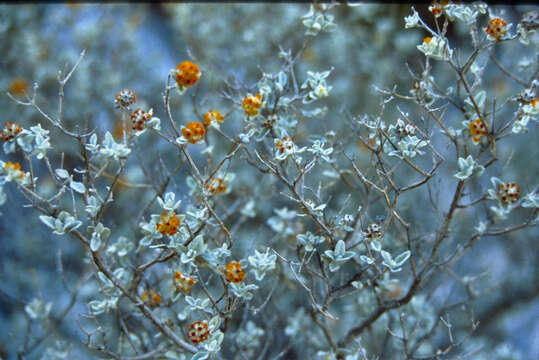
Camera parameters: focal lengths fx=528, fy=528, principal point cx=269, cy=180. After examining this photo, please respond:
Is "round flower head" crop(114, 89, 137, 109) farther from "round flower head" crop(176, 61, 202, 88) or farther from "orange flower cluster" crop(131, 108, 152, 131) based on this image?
"round flower head" crop(176, 61, 202, 88)

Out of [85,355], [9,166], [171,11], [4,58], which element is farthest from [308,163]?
[171,11]

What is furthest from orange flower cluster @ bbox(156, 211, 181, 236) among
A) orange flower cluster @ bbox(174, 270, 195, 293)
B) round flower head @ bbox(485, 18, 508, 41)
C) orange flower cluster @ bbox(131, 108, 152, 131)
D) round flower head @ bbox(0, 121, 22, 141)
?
round flower head @ bbox(485, 18, 508, 41)

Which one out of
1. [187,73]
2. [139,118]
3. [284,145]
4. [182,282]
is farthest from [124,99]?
[182,282]

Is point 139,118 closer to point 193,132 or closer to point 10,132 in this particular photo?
point 193,132

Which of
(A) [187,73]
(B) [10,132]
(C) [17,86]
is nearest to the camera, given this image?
(B) [10,132]

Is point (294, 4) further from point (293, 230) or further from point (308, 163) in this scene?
point (308, 163)
